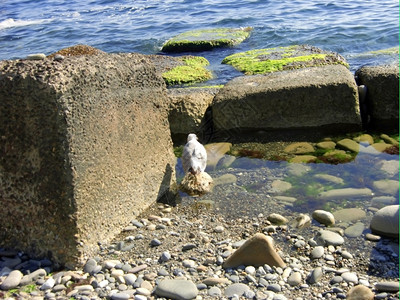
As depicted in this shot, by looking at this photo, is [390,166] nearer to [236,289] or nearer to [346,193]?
[346,193]

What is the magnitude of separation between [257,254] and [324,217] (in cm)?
95

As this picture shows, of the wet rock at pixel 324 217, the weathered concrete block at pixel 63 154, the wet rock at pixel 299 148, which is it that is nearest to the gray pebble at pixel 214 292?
the weathered concrete block at pixel 63 154

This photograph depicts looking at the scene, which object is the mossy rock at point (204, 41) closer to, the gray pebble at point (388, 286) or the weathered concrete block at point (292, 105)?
the weathered concrete block at point (292, 105)

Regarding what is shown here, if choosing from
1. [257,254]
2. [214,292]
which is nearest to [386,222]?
[257,254]

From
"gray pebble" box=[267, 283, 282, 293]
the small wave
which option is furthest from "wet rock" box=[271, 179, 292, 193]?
the small wave

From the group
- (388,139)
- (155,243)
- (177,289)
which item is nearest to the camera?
(177,289)

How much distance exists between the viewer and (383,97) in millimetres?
6051

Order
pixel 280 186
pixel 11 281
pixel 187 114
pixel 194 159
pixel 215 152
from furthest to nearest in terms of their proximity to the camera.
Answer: pixel 187 114 → pixel 215 152 → pixel 194 159 → pixel 280 186 → pixel 11 281

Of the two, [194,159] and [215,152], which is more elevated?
[194,159]

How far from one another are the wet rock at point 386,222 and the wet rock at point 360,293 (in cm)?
89

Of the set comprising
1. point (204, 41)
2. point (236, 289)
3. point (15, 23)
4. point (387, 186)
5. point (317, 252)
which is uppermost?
point (15, 23)

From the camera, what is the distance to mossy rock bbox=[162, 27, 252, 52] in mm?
11172

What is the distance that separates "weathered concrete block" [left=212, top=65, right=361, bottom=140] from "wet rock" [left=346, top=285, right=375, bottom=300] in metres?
3.17

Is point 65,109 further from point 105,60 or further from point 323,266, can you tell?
point 323,266
